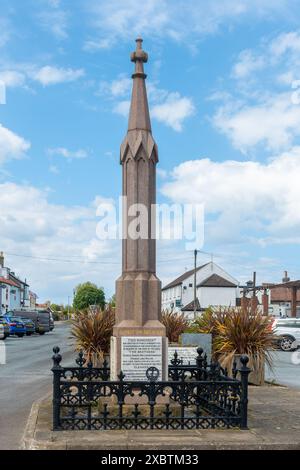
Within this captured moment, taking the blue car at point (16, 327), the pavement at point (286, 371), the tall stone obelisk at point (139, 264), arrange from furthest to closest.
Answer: the blue car at point (16, 327), the pavement at point (286, 371), the tall stone obelisk at point (139, 264)

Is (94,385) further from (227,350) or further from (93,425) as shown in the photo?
(227,350)

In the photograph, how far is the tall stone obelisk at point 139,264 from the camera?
9.22 metres

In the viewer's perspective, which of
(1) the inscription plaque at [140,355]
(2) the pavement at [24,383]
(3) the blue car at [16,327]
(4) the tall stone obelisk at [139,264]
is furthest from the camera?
(3) the blue car at [16,327]

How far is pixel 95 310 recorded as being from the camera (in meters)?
15.6

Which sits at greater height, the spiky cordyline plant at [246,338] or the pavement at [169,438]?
the spiky cordyline plant at [246,338]

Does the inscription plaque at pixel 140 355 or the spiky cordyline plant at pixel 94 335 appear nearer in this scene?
the inscription plaque at pixel 140 355

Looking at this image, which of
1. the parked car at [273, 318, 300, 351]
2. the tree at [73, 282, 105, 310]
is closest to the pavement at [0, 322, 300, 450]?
the parked car at [273, 318, 300, 351]

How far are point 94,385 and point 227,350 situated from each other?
6517 mm

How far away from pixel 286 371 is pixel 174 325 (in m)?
4.03

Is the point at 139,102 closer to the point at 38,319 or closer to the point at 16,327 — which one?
the point at 16,327

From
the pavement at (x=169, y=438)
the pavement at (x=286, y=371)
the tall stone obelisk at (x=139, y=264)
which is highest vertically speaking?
the tall stone obelisk at (x=139, y=264)

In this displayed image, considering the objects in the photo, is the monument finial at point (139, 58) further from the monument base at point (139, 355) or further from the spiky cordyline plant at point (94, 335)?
the spiky cordyline plant at point (94, 335)

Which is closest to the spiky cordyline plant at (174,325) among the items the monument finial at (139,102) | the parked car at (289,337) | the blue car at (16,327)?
the monument finial at (139,102)

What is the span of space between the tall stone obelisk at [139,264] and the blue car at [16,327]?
33519 mm
